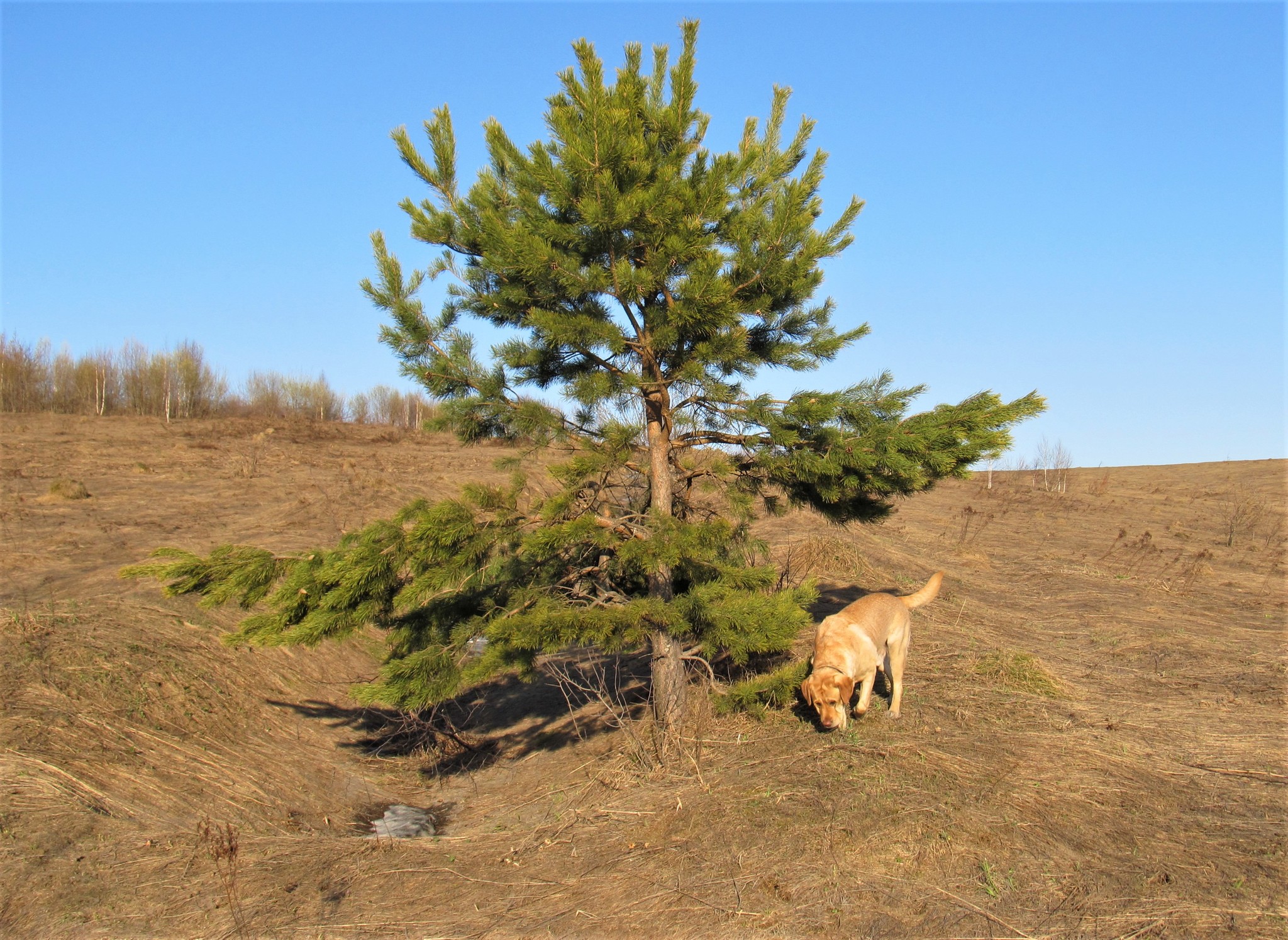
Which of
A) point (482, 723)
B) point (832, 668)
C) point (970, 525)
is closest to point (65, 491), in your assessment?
point (482, 723)

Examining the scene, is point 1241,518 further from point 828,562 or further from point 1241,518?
point 828,562

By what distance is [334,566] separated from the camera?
5137 millimetres

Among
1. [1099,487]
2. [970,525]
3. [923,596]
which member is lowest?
[923,596]

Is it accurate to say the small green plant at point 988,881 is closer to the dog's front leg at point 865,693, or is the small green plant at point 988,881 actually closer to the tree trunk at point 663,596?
the dog's front leg at point 865,693

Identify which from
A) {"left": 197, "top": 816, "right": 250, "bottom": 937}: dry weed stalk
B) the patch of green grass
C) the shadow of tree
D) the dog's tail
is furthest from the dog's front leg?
{"left": 197, "top": 816, "right": 250, "bottom": 937}: dry weed stalk

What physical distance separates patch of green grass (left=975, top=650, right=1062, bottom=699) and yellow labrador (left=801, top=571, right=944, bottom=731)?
45.8 inches

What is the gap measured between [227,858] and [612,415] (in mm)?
4047

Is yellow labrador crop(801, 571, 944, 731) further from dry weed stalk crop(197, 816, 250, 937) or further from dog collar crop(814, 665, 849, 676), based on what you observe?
dry weed stalk crop(197, 816, 250, 937)

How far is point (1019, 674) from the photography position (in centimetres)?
764

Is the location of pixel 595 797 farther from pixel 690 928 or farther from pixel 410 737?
pixel 410 737

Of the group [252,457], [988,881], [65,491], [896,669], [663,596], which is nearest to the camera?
[988,881]

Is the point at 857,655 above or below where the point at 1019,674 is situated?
above

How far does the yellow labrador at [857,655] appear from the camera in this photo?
243 inches

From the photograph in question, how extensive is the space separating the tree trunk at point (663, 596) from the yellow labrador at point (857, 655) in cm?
110
